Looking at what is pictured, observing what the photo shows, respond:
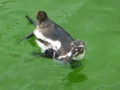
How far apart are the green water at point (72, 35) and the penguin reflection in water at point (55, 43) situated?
27 centimetres

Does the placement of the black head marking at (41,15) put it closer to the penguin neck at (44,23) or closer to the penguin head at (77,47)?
the penguin neck at (44,23)

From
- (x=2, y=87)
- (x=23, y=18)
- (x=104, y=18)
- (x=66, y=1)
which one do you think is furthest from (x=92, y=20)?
(x=2, y=87)

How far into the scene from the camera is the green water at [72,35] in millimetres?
5652

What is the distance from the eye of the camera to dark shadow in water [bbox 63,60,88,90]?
5.64 meters

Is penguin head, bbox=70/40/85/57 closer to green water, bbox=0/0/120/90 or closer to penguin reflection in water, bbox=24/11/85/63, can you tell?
penguin reflection in water, bbox=24/11/85/63

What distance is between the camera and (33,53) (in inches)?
237

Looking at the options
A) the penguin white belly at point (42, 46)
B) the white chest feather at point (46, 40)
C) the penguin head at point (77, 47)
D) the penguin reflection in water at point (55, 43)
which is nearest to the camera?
the penguin head at point (77, 47)

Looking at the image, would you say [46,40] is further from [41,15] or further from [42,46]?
[41,15]

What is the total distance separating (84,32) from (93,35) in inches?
7.2

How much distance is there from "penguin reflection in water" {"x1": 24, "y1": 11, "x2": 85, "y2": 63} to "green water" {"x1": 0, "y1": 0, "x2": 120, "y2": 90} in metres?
0.27

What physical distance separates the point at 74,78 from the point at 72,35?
1.02m

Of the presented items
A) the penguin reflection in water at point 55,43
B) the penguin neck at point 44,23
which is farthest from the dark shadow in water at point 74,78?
the penguin neck at point 44,23

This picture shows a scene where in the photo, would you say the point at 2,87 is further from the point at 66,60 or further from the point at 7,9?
the point at 7,9

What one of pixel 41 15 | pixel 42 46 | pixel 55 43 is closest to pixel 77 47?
pixel 55 43
